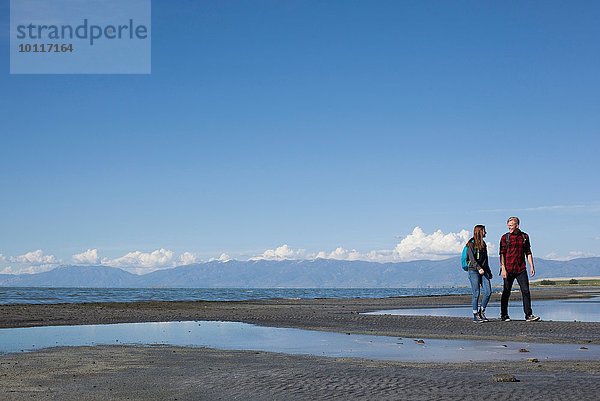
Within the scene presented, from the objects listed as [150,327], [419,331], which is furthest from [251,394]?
[150,327]

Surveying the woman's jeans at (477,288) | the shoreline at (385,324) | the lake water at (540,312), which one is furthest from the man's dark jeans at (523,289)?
the lake water at (540,312)

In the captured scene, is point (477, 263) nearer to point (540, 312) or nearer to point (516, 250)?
point (516, 250)

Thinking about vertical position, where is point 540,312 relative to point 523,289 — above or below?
below

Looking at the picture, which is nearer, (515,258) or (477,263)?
(515,258)

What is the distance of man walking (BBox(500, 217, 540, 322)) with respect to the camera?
20.2m

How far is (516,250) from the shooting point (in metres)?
20.3

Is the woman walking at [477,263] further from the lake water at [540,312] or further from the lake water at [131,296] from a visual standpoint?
the lake water at [131,296]

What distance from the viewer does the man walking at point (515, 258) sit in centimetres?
2022

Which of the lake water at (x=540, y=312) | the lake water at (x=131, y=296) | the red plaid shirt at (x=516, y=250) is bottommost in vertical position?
the lake water at (x=540, y=312)

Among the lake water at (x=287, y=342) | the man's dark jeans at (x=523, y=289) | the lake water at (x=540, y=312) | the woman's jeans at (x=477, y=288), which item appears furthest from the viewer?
the lake water at (x=540, y=312)

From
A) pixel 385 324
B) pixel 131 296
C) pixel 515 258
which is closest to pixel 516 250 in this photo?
pixel 515 258

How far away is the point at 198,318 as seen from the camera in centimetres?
2494

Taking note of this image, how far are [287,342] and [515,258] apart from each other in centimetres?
801

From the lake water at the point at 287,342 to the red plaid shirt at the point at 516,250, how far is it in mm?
5647
